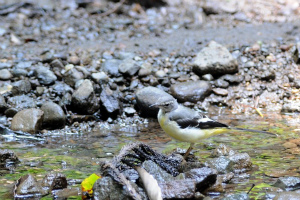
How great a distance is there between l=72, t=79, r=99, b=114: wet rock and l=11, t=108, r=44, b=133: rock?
87cm

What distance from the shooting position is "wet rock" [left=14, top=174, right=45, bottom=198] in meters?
5.00

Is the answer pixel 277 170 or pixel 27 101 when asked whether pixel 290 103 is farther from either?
pixel 27 101

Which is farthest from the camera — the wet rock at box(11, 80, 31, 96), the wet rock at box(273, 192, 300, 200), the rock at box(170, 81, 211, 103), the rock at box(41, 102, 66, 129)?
the rock at box(170, 81, 211, 103)

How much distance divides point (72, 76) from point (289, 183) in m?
6.08

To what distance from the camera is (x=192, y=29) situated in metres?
14.1

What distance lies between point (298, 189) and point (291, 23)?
34.5 feet

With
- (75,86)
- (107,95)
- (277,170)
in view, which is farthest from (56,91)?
(277,170)

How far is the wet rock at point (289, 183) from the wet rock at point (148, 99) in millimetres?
4062

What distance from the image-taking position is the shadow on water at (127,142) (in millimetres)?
5660

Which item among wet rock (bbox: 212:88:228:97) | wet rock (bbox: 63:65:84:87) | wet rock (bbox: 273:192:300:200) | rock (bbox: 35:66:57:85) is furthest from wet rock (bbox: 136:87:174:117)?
wet rock (bbox: 273:192:300:200)

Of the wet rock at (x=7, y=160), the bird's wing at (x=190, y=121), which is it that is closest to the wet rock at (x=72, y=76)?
the wet rock at (x=7, y=160)

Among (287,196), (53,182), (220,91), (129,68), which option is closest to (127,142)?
(53,182)

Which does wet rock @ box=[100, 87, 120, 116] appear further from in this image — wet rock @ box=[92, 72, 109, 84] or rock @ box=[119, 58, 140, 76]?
rock @ box=[119, 58, 140, 76]

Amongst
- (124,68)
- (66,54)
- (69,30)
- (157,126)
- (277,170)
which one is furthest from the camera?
(69,30)
